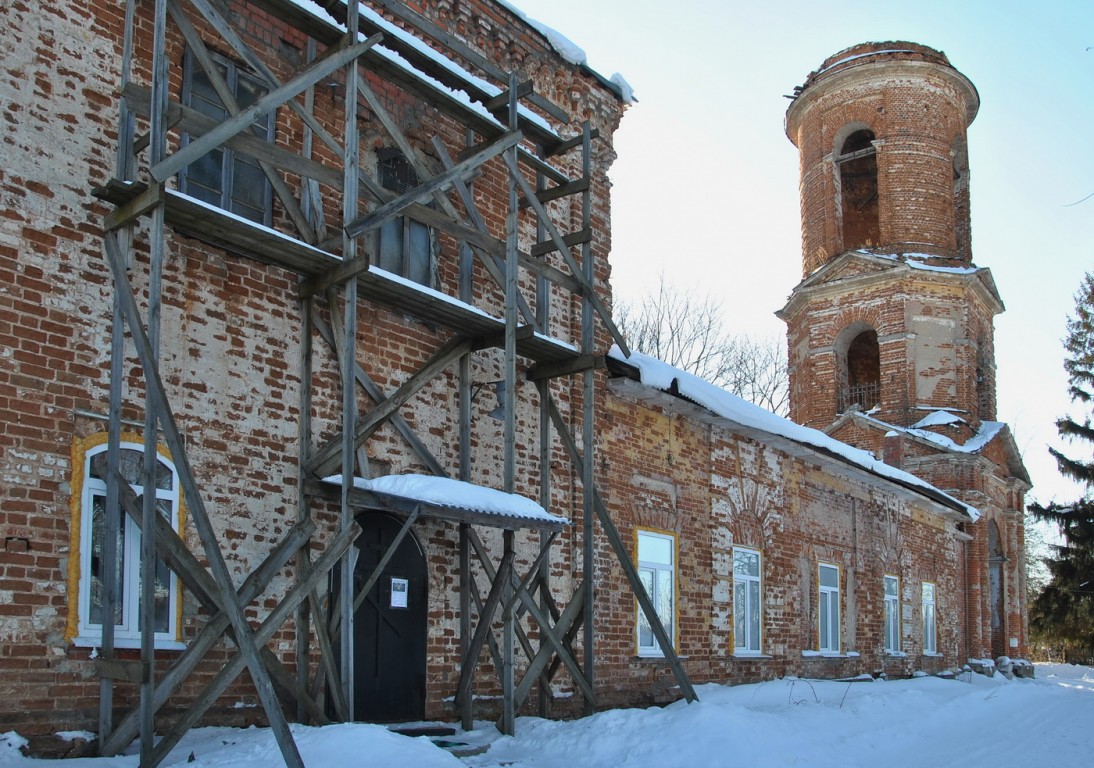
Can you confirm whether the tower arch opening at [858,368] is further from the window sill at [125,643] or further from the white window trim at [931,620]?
the window sill at [125,643]

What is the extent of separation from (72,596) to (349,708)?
1.94m

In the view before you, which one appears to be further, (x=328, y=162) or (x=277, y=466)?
(x=328, y=162)

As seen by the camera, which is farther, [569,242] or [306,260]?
[569,242]

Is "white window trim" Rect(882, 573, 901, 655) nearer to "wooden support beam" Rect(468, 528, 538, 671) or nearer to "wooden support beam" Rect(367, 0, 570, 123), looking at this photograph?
"wooden support beam" Rect(468, 528, 538, 671)

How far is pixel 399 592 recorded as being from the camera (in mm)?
9289

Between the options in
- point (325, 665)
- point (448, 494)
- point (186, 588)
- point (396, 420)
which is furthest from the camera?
point (396, 420)

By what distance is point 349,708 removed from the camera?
7492 millimetres

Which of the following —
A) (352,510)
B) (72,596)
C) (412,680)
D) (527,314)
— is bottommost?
(412,680)

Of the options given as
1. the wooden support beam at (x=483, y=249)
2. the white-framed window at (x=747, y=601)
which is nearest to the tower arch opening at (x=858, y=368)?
the white-framed window at (x=747, y=601)

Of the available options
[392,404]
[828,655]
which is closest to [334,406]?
[392,404]

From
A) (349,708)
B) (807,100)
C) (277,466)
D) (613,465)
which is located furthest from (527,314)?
(807,100)

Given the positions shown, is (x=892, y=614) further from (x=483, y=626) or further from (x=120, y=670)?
(x=120, y=670)

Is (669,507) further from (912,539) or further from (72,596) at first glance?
(912,539)

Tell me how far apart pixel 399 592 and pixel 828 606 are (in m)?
10.5
